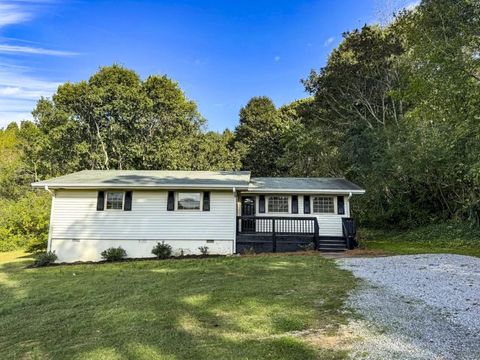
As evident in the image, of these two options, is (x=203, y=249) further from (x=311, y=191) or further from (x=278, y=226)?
(x=311, y=191)

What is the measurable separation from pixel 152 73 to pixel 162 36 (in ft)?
35.9

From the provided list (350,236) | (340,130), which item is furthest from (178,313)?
(340,130)

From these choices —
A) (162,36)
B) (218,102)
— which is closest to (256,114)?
(218,102)

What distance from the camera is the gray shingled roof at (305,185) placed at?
14.2m

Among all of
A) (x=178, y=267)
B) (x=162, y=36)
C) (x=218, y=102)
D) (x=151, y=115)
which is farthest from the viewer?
(x=218, y=102)

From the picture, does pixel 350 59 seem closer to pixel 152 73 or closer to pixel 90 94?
pixel 152 73

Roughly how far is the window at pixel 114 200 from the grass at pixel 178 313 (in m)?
4.23

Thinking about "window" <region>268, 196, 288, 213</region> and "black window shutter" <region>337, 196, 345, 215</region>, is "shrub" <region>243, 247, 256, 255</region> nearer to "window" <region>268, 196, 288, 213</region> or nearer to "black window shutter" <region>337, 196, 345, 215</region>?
"window" <region>268, 196, 288, 213</region>

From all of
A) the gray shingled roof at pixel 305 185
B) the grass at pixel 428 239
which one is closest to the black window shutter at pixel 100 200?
the gray shingled roof at pixel 305 185

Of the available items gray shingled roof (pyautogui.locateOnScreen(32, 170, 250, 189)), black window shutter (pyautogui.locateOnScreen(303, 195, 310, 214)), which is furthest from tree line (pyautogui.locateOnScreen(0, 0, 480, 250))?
gray shingled roof (pyautogui.locateOnScreen(32, 170, 250, 189))

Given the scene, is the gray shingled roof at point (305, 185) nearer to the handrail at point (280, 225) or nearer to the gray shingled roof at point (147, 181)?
the gray shingled roof at point (147, 181)

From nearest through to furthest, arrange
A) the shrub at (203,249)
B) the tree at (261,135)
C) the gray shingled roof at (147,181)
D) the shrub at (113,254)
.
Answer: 1. the shrub at (113,254)
2. the gray shingled roof at (147,181)
3. the shrub at (203,249)
4. the tree at (261,135)

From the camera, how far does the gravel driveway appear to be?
349cm

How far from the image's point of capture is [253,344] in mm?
3834
